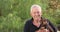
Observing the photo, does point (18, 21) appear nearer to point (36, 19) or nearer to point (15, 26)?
point (15, 26)

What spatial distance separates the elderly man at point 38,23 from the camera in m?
3.22

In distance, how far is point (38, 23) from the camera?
337cm

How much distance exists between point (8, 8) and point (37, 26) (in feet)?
6.03

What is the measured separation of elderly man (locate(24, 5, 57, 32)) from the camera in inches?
127

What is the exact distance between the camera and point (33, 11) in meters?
3.33

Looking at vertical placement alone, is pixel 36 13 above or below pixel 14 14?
above

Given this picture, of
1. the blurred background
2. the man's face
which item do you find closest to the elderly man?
the man's face

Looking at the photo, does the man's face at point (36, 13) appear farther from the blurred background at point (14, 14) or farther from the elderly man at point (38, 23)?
the blurred background at point (14, 14)

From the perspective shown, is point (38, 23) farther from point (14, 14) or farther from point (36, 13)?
point (14, 14)

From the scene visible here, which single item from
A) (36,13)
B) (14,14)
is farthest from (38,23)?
(14,14)

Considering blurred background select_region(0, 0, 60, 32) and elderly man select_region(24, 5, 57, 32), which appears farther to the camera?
blurred background select_region(0, 0, 60, 32)

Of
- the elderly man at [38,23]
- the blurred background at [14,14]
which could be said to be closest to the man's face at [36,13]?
the elderly man at [38,23]

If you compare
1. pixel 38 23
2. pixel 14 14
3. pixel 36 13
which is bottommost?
pixel 14 14

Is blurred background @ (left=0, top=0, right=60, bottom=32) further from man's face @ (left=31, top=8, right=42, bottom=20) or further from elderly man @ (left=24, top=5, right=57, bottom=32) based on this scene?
man's face @ (left=31, top=8, right=42, bottom=20)
